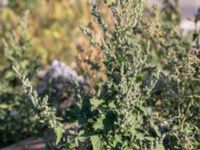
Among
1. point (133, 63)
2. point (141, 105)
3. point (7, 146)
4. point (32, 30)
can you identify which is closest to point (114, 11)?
point (133, 63)

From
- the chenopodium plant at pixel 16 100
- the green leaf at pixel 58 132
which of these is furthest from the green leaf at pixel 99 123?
the chenopodium plant at pixel 16 100

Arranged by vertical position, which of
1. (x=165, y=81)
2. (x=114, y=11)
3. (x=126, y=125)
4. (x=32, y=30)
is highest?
(x=32, y=30)

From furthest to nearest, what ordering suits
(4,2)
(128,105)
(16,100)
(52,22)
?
(4,2), (52,22), (16,100), (128,105)

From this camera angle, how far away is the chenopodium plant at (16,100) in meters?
6.42

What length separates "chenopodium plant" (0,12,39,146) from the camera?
6422 millimetres

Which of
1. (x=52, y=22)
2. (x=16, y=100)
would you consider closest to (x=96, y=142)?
(x=16, y=100)

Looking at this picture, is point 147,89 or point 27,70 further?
point 27,70

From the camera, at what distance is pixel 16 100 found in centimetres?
657

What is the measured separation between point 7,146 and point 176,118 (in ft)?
7.77

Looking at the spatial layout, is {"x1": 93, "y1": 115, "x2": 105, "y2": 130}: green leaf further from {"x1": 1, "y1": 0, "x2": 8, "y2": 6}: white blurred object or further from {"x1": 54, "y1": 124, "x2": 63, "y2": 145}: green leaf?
→ {"x1": 1, "y1": 0, "x2": 8, "y2": 6}: white blurred object

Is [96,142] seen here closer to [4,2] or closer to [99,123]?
[99,123]

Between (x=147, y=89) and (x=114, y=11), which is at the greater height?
(x=114, y=11)

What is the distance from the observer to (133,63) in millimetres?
4227

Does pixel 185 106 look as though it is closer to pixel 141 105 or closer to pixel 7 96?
pixel 141 105
